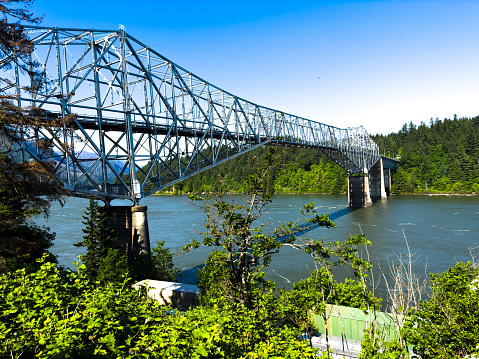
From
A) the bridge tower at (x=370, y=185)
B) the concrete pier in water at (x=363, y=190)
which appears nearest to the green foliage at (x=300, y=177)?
the bridge tower at (x=370, y=185)

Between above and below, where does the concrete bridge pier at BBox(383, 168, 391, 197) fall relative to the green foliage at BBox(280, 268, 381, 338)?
above

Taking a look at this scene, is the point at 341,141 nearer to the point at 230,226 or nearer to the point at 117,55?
the point at 117,55

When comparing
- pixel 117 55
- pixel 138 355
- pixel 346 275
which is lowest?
pixel 346 275

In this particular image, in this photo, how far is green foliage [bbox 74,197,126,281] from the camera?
17778mm

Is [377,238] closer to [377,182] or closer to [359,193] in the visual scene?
[359,193]

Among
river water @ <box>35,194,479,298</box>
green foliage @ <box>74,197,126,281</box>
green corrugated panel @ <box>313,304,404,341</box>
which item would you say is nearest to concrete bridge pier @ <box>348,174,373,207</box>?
river water @ <box>35,194,479,298</box>

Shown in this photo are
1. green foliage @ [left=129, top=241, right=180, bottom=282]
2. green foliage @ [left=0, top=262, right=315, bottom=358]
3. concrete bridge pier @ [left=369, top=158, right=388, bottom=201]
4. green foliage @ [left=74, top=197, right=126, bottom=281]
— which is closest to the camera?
green foliage @ [left=0, top=262, right=315, bottom=358]

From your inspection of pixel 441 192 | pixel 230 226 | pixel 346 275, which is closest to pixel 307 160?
pixel 441 192

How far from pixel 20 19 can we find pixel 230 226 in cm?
744

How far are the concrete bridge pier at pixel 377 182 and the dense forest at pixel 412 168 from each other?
24.4ft

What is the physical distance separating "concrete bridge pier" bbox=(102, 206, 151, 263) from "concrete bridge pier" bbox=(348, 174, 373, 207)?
54.4 m

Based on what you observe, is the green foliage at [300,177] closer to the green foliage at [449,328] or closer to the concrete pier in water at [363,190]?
the concrete pier in water at [363,190]

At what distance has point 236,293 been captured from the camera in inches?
332

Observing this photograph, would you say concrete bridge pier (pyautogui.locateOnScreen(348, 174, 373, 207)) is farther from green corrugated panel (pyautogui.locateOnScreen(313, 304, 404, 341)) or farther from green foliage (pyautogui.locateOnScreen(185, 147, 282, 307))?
green foliage (pyautogui.locateOnScreen(185, 147, 282, 307))
